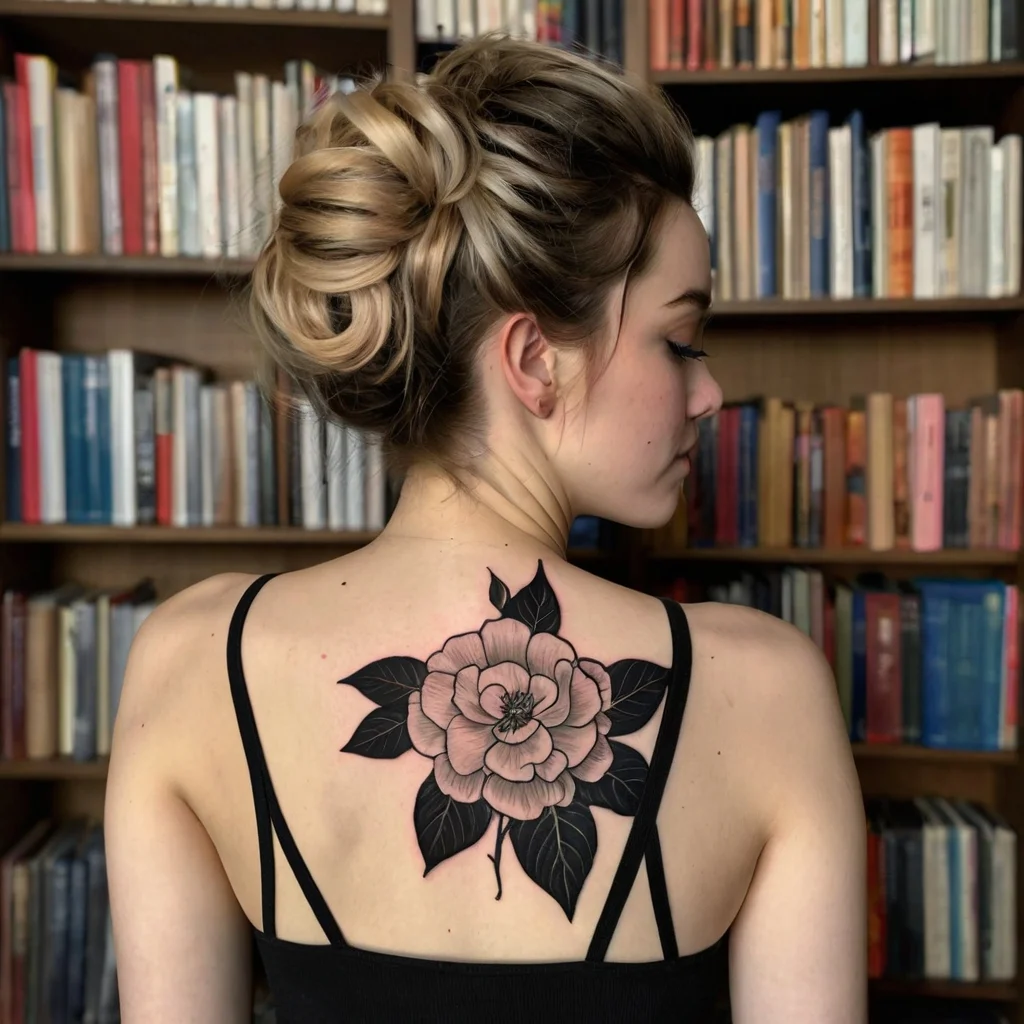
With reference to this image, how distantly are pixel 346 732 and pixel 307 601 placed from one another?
0.12 m

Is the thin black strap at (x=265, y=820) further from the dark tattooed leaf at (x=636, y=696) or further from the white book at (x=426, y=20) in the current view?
the white book at (x=426, y=20)

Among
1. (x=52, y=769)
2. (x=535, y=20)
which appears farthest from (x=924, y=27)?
(x=52, y=769)

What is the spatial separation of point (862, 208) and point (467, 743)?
1.45 meters

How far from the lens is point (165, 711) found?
32.1 inches

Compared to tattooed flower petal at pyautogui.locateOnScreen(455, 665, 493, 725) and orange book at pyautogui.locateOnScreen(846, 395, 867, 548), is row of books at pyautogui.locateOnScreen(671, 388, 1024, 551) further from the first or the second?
tattooed flower petal at pyautogui.locateOnScreen(455, 665, 493, 725)

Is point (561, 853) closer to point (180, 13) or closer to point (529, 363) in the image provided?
point (529, 363)

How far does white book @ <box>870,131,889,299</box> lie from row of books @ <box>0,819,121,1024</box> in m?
1.88

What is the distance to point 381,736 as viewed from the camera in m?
0.76

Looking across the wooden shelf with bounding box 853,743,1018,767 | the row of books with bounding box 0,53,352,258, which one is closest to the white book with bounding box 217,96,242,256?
the row of books with bounding box 0,53,352,258

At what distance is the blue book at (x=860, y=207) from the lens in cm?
179

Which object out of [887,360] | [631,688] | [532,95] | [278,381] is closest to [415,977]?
[631,688]

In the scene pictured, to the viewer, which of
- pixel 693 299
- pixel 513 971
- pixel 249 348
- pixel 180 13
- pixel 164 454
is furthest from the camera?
pixel 249 348

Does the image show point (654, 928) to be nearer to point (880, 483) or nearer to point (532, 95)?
point (532, 95)

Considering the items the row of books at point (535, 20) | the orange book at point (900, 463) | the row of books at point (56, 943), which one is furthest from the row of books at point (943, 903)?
the row of books at point (535, 20)
